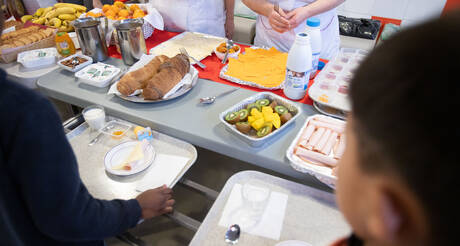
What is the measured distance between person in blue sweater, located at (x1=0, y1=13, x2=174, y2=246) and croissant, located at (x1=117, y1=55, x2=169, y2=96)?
1.85ft

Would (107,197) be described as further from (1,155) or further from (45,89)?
(45,89)

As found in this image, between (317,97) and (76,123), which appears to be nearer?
(317,97)

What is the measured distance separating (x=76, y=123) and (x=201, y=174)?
89cm

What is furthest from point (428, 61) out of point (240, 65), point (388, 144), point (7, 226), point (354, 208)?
point (240, 65)

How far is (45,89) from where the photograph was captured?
134cm

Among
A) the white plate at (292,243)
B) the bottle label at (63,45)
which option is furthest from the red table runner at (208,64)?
the white plate at (292,243)

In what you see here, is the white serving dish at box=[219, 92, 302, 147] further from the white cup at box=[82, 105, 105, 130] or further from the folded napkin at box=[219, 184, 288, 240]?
the white cup at box=[82, 105, 105, 130]

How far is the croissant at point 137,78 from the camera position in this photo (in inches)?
46.3

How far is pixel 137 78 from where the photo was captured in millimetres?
1215

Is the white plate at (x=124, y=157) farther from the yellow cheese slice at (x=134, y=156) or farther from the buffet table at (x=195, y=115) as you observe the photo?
the buffet table at (x=195, y=115)

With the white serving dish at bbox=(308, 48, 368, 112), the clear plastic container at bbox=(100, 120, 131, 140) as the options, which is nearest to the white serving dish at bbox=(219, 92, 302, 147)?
the white serving dish at bbox=(308, 48, 368, 112)

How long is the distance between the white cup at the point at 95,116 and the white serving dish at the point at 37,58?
634 mm

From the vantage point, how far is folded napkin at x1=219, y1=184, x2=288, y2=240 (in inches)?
29.1

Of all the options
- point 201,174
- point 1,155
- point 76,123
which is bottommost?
point 201,174
